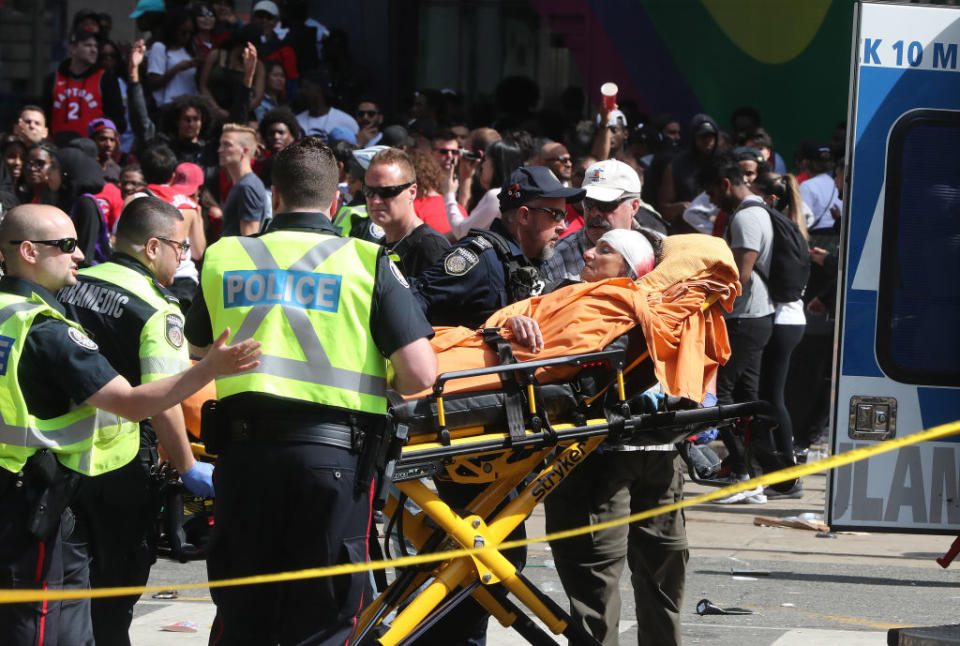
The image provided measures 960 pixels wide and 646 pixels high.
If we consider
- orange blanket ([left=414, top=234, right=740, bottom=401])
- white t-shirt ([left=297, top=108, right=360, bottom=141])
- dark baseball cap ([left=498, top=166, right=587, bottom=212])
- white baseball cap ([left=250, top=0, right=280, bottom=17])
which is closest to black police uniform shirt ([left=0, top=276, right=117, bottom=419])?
orange blanket ([left=414, top=234, right=740, bottom=401])

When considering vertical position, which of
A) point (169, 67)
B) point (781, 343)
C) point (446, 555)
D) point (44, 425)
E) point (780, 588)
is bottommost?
point (780, 588)

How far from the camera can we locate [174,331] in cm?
498

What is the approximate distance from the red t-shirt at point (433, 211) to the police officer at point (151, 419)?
3.65 metres

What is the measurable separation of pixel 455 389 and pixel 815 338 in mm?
6982

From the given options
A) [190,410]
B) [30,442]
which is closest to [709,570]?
[190,410]

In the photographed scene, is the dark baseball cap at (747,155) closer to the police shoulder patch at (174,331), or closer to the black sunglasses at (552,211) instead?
the black sunglasses at (552,211)

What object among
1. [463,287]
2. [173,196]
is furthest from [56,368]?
[173,196]

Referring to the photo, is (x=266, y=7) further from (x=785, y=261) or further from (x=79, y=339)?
(x=79, y=339)

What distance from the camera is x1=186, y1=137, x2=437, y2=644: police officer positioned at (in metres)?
4.24

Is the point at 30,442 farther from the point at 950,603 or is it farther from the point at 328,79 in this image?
the point at 328,79

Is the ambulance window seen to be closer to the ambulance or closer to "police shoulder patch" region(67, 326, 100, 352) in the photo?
the ambulance

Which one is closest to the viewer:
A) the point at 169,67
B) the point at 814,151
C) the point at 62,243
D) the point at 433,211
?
the point at 62,243

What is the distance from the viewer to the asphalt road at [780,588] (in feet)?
20.8

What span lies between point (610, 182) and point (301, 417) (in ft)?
7.15
